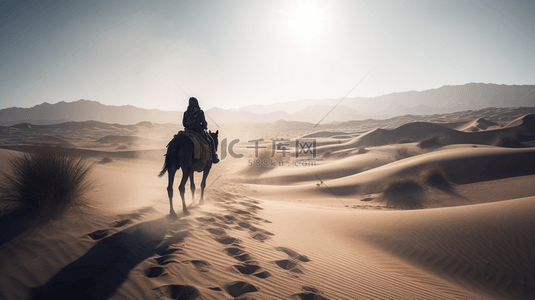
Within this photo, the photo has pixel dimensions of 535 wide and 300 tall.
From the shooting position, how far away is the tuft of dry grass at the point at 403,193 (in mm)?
9469

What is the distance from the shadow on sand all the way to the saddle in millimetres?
2009

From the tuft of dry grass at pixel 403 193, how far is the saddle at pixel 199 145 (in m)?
8.18

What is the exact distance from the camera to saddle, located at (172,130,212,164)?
530cm

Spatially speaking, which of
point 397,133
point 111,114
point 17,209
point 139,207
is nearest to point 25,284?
point 17,209

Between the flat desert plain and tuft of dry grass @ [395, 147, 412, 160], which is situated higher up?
tuft of dry grass @ [395, 147, 412, 160]

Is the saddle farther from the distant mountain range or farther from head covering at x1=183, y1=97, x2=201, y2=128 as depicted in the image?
the distant mountain range

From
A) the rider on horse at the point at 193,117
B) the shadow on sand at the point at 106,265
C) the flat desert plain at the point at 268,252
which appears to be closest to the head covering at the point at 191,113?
the rider on horse at the point at 193,117

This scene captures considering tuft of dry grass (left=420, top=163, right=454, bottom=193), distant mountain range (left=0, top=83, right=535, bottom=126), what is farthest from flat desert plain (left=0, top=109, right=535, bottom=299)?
distant mountain range (left=0, top=83, right=535, bottom=126)

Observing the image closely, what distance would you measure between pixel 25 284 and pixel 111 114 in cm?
17843

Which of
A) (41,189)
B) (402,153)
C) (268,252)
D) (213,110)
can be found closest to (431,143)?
(402,153)

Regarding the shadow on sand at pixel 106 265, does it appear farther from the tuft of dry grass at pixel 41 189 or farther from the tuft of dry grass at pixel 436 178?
the tuft of dry grass at pixel 436 178

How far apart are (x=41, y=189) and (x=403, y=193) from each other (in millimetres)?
12248

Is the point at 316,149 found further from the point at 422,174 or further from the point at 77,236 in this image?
the point at 77,236

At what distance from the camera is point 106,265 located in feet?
9.04
